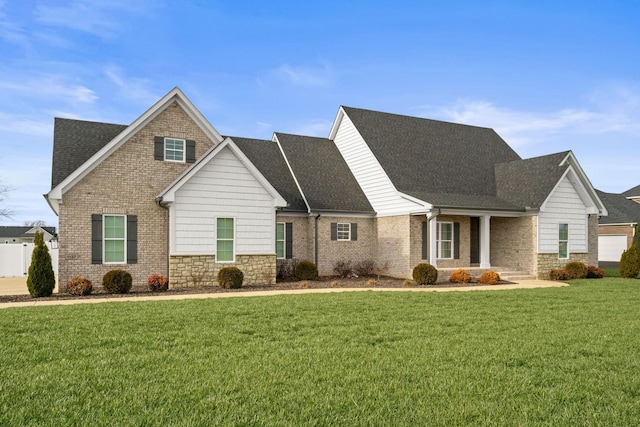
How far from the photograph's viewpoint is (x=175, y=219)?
55.9ft

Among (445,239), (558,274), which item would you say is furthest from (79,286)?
(558,274)

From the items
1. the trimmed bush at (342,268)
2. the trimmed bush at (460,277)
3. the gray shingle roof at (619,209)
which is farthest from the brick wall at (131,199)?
the gray shingle roof at (619,209)

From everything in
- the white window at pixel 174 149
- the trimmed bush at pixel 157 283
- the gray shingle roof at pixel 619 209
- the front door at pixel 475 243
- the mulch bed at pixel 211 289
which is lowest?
the mulch bed at pixel 211 289

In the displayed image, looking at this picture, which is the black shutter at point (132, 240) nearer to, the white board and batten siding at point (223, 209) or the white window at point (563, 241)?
the white board and batten siding at point (223, 209)

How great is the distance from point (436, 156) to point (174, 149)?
13233 mm

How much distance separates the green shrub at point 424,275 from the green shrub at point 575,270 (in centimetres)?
714

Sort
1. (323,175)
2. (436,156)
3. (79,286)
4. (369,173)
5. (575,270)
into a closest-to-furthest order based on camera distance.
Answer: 1. (79,286)
2. (575,270)
3. (369,173)
4. (323,175)
5. (436,156)

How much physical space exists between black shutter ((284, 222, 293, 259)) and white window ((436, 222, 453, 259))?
678 cm

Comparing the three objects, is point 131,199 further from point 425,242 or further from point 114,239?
point 425,242

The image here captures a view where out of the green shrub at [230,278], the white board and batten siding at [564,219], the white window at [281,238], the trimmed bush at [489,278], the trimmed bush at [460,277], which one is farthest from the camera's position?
the white board and batten siding at [564,219]

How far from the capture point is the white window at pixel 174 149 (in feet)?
61.2

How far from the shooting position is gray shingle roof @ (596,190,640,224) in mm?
38562

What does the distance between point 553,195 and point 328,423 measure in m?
21.3

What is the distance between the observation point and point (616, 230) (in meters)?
38.8
